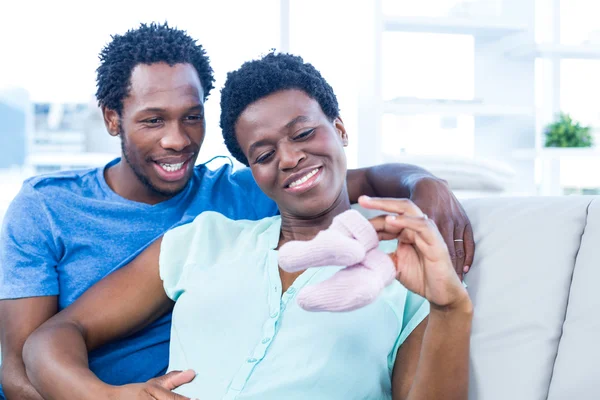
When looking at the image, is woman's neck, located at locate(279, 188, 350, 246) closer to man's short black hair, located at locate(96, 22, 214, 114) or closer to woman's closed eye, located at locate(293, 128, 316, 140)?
woman's closed eye, located at locate(293, 128, 316, 140)

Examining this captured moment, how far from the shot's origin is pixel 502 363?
1.32 metres

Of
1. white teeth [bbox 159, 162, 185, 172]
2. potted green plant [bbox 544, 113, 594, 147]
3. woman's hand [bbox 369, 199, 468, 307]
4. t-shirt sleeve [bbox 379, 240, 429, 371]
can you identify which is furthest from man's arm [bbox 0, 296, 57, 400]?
potted green plant [bbox 544, 113, 594, 147]

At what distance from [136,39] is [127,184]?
351 mm

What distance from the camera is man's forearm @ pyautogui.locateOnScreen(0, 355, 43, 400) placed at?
1.51 metres

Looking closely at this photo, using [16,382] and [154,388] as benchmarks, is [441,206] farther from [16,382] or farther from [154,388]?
[16,382]

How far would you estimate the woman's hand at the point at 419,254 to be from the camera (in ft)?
3.23

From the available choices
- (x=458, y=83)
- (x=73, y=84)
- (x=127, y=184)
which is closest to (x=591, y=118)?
(x=458, y=83)

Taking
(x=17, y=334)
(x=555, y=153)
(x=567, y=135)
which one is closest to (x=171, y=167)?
(x=17, y=334)

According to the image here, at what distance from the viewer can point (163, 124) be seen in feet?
5.50

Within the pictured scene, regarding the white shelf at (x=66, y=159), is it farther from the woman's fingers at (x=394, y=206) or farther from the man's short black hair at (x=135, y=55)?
the woman's fingers at (x=394, y=206)

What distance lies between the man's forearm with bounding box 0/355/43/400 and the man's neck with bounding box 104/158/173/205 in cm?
45

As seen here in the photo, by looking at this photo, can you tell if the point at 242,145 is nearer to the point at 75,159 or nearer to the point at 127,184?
the point at 127,184

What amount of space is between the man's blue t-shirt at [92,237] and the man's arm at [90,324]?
0.24ft

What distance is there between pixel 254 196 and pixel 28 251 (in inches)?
21.3
